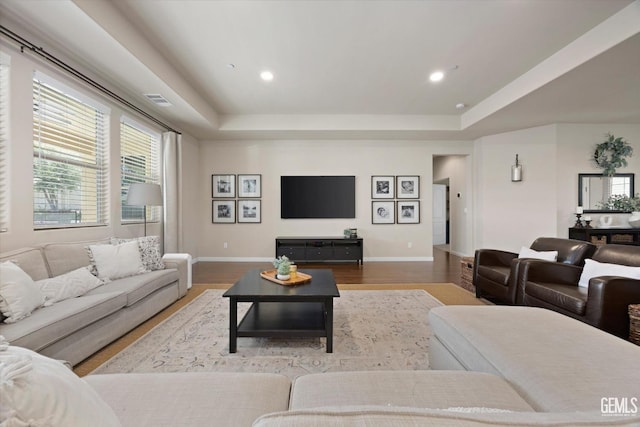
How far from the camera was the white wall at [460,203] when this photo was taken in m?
6.32

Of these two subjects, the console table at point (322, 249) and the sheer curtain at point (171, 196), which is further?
the console table at point (322, 249)

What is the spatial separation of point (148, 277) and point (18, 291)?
1.09 metres

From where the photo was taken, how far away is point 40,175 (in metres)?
2.77

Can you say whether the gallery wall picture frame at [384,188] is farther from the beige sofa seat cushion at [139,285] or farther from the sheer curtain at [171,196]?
the beige sofa seat cushion at [139,285]

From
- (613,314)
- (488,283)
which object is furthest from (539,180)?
(613,314)

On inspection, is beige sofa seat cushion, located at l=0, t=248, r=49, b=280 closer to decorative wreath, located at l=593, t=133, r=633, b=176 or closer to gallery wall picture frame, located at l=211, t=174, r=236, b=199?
gallery wall picture frame, located at l=211, t=174, r=236, b=199

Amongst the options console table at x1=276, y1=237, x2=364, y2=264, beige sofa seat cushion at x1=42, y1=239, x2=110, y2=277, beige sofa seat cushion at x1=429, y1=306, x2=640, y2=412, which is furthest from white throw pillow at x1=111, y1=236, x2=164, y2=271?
beige sofa seat cushion at x1=429, y1=306, x2=640, y2=412

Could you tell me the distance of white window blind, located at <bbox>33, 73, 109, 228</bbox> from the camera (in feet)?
9.03

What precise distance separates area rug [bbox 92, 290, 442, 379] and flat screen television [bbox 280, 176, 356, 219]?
317cm

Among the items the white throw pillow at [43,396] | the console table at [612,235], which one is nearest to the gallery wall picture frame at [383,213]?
the console table at [612,235]

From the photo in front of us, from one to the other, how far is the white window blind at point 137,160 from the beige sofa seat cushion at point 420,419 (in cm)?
435

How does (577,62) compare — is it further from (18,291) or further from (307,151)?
(18,291)

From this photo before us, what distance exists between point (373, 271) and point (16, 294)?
4.50 meters

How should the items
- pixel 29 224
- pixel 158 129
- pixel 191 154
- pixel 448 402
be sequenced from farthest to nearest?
pixel 191 154 → pixel 158 129 → pixel 29 224 → pixel 448 402
